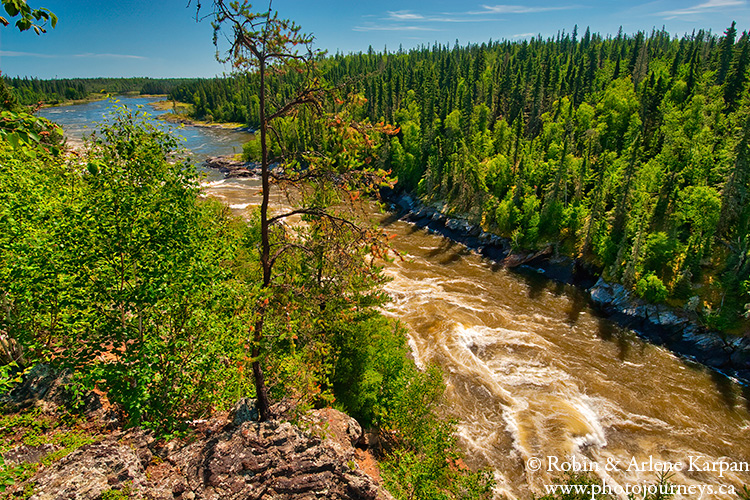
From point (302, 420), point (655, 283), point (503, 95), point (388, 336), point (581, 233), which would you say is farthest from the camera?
point (503, 95)

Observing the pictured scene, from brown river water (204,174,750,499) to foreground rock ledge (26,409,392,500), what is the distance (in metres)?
7.97

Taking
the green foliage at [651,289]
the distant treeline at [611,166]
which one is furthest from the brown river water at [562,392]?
the distant treeline at [611,166]

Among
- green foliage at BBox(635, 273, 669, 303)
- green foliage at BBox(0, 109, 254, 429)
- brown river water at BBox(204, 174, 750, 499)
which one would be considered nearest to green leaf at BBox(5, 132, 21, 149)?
green foliage at BBox(0, 109, 254, 429)

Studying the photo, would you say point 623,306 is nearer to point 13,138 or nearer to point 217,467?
point 217,467

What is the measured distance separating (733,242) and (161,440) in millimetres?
47504

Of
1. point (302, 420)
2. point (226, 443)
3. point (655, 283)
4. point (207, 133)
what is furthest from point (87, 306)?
point (207, 133)

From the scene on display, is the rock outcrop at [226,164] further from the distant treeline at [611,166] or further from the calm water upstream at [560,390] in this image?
the calm water upstream at [560,390]

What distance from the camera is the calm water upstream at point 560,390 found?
807 inches

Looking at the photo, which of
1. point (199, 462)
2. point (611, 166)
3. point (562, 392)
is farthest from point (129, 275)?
point (611, 166)

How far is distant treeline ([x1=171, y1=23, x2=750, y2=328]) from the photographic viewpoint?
113 feet

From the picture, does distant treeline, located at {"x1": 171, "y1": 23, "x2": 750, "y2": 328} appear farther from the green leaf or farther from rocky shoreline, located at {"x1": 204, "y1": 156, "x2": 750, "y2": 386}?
the green leaf

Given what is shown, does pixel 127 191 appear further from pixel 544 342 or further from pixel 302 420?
pixel 544 342

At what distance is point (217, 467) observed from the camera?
789 centimetres

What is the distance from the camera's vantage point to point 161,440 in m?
8.73
